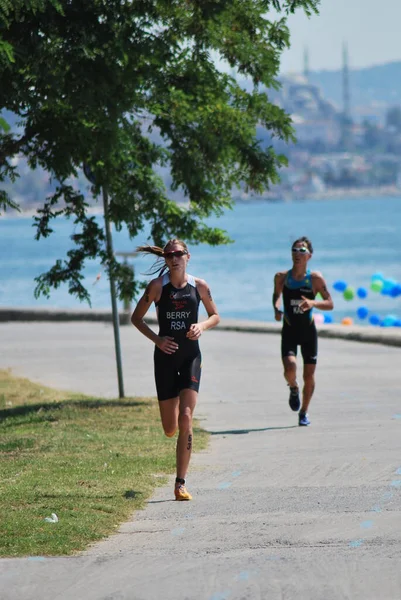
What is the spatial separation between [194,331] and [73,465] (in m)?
2.00

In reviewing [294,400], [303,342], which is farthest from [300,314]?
[294,400]

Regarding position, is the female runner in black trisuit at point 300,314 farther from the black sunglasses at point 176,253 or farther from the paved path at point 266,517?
the black sunglasses at point 176,253

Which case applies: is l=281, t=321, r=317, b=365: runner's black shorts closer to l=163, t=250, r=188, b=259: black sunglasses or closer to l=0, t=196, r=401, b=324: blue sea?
l=163, t=250, r=188, b=259: black sunglasses

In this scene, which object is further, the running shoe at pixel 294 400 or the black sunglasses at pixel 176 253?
the running shoe at pixel 294 400

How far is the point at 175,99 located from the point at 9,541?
8035mm

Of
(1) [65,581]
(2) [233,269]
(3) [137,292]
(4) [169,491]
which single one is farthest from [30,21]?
(2) [233,269]

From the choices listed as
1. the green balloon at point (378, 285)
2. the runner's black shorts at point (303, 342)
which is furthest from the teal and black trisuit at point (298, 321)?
the green balloon at point (378, 285)

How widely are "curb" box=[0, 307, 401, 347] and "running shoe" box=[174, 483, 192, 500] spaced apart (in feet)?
41.8

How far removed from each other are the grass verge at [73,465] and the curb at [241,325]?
298 inches

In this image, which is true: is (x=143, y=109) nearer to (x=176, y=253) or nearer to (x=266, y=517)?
(x=176, y=253)

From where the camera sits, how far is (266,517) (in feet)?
25.6

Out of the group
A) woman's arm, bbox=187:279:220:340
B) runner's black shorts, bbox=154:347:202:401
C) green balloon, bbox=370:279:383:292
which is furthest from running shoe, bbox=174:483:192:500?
green balloon, bbox=370:279:383:292

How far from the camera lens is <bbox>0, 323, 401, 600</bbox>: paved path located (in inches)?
236

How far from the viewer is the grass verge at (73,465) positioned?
7422mm
